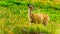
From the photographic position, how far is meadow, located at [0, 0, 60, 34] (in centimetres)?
1270

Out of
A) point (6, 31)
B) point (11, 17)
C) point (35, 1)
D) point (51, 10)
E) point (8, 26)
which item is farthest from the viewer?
point (35, 1)

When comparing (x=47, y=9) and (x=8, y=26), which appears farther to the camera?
(x=47, y=9)

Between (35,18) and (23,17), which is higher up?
(35,18)

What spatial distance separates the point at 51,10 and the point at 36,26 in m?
6.84

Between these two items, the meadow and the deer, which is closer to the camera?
the meadow

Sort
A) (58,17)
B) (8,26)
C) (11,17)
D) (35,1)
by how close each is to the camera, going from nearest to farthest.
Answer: (8,26) → (11,17) → (58,17) → (35,1)

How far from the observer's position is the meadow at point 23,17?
12698 mm

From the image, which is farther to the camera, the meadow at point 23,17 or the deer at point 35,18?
the deer at point 35,18

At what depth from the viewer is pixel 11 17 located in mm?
16047

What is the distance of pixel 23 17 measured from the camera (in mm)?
16656

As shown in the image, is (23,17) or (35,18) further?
(23,17)

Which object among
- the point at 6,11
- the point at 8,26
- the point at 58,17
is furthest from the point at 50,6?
the point at 8,26

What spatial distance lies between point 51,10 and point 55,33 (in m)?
6.74

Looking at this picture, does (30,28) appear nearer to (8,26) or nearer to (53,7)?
(8,26)
